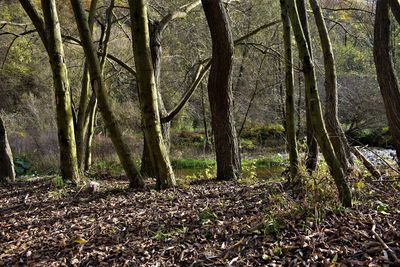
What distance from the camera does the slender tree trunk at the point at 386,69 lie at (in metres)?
5.69

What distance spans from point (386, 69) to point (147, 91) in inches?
136

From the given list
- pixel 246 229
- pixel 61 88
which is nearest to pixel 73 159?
pixel 61 88

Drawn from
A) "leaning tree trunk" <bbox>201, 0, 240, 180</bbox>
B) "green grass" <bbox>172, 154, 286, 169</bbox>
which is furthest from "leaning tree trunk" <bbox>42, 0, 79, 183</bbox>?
"green grass" <bbox>172, 154, 286, 169</bbox>

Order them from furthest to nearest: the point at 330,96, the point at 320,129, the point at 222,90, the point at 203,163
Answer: the point at 203,163 → the point at 222,90 → the point at 330,96 → the point at 320,129

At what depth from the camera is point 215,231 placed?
3.52 meters

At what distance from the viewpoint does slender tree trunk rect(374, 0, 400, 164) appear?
5.69 metres

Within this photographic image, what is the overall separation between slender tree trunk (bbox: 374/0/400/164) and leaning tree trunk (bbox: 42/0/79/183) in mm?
4855

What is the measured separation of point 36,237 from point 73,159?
2.75 m

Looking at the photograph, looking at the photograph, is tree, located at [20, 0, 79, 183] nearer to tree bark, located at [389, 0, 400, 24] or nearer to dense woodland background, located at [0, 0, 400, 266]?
dense woodland background, located at [0, 0, 400, 266]

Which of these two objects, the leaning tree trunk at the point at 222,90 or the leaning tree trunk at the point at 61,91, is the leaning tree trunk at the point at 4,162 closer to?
the leaning tree trunk at the point at 61,91

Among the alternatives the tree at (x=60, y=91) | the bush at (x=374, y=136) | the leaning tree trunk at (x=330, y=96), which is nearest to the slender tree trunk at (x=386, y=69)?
the leaning tree trunk at (x=330, y=96)

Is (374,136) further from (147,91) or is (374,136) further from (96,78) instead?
(96,78)

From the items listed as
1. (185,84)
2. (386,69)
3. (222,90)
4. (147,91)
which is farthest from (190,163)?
(386,69)

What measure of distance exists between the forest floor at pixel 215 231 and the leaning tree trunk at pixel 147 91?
0.72 m
